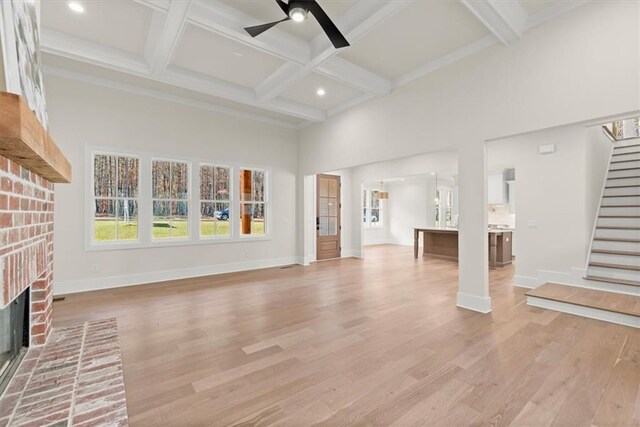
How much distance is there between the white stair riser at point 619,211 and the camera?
4.90m

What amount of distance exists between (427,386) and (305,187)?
5678 mm

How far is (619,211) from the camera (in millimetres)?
5031

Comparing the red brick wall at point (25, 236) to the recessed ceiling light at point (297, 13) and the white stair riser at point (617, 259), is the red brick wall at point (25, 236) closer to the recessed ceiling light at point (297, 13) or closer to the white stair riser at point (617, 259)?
the recessed ceiling light at point (297, 13)

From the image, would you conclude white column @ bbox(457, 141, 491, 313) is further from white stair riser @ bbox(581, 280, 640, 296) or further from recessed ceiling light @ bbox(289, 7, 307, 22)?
recessed ceiling light @ bbox(289, 7, 307, 22)

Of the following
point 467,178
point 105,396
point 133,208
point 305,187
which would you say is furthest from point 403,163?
point 105,396

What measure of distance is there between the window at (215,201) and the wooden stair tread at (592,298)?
18.6 ft

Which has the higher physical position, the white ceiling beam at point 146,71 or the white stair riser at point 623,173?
the white ceiling beam at point 146,71

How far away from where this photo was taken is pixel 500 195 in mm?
11000

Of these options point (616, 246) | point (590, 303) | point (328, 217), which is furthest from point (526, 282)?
point (328, 217)

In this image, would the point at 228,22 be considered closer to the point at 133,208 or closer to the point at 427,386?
the point at 133,208

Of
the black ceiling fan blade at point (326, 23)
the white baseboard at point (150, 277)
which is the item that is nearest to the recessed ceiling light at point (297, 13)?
the black ceiling fan blade at point (326, 23)

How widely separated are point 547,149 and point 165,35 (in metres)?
6.05

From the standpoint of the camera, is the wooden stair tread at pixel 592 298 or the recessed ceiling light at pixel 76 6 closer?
the recessed ceiling light at pixel 76 6

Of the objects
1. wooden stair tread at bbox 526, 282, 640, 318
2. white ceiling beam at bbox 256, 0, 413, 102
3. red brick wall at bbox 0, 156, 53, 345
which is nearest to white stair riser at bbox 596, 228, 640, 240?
wooden stair tread at bbox 526, 282, 640, 318
